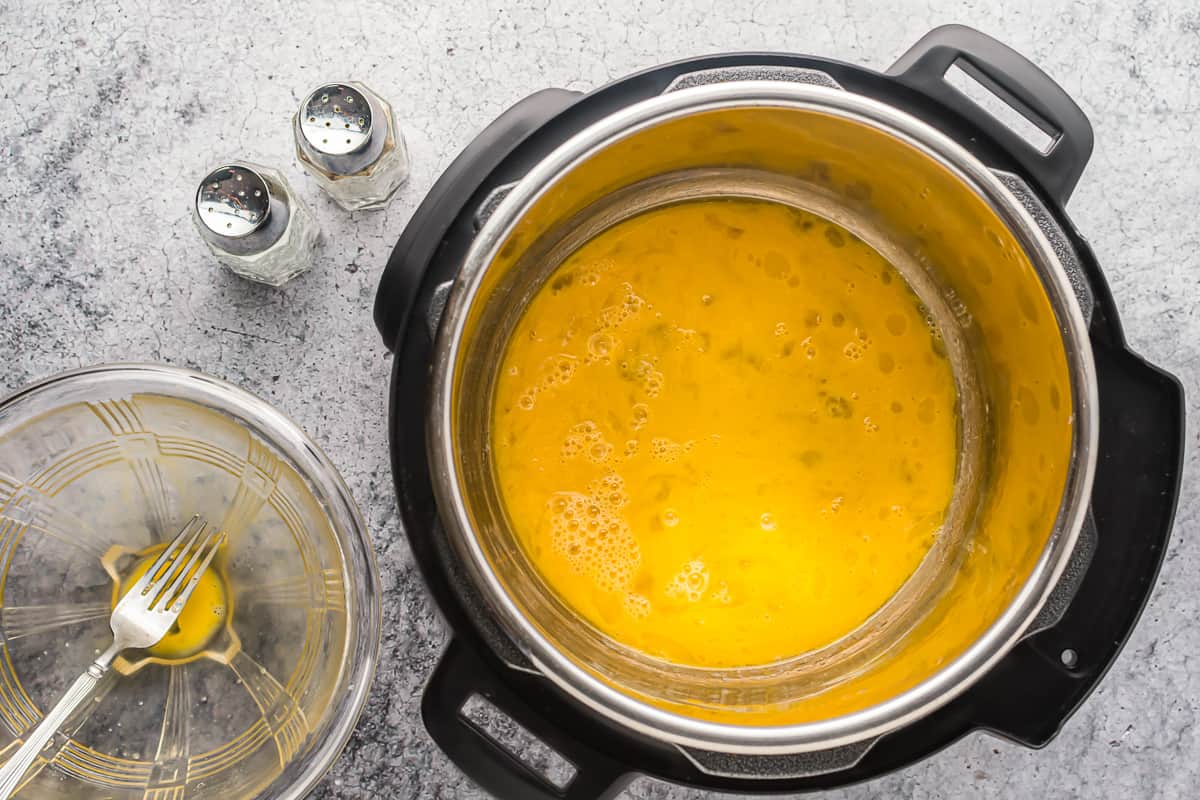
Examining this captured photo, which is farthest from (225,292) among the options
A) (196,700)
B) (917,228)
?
(917,228)

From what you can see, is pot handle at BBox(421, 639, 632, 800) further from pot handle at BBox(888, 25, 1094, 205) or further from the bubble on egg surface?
pot handle at BBox(888, 25, 1094, 205)

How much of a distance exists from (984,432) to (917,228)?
159 millimetres

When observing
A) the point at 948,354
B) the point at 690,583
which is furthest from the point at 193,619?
the point at 948,354

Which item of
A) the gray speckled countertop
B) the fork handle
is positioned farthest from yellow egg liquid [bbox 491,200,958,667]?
the fork handle

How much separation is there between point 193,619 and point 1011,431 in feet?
1.87

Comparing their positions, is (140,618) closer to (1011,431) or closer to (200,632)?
(200,632)

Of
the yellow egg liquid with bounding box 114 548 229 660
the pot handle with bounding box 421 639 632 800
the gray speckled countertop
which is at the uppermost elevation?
the gray speckled countertop

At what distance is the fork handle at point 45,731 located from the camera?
596mm

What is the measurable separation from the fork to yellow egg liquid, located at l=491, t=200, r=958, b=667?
210 mm

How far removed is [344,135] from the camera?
0.66 m

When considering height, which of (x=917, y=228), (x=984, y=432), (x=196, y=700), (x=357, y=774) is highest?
(x=917, y=228)

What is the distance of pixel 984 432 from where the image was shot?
0.71 metres

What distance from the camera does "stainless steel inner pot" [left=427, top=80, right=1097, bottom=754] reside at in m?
0.56

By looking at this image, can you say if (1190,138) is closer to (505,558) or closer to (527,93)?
(527,93)
